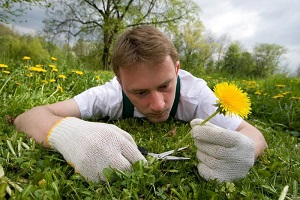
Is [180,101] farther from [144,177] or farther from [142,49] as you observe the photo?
[144,177]

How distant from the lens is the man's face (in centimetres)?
199

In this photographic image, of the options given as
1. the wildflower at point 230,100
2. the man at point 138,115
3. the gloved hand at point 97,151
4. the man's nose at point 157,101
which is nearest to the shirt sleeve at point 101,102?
the man at point 138,115

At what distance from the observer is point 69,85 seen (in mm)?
4230

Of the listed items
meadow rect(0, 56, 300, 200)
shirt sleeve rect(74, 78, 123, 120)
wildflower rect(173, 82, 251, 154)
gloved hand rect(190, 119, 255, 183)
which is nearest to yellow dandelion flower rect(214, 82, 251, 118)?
wildflower rect(173, 82, 251, 154)

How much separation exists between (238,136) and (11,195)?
0.99 m

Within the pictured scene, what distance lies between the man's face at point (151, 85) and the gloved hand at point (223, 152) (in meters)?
0.61

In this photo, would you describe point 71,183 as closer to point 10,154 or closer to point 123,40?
point 10,154

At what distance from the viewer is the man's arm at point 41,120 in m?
1.84

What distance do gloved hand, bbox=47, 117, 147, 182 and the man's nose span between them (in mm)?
598

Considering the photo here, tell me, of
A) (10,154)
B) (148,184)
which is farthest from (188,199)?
(10,154)

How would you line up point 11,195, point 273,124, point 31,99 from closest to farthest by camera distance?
point 11,195 < point 31,99 < point 273,124

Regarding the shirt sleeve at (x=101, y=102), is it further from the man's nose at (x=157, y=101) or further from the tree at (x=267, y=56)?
the tree at (x=267, y=56)

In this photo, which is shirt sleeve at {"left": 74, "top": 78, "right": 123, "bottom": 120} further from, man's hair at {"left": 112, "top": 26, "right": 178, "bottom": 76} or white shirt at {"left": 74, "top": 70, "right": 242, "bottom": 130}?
man's hair at {"left": 112, "top": 26, "right": 178, "bottom": 76}

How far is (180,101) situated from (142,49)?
0.78 m
